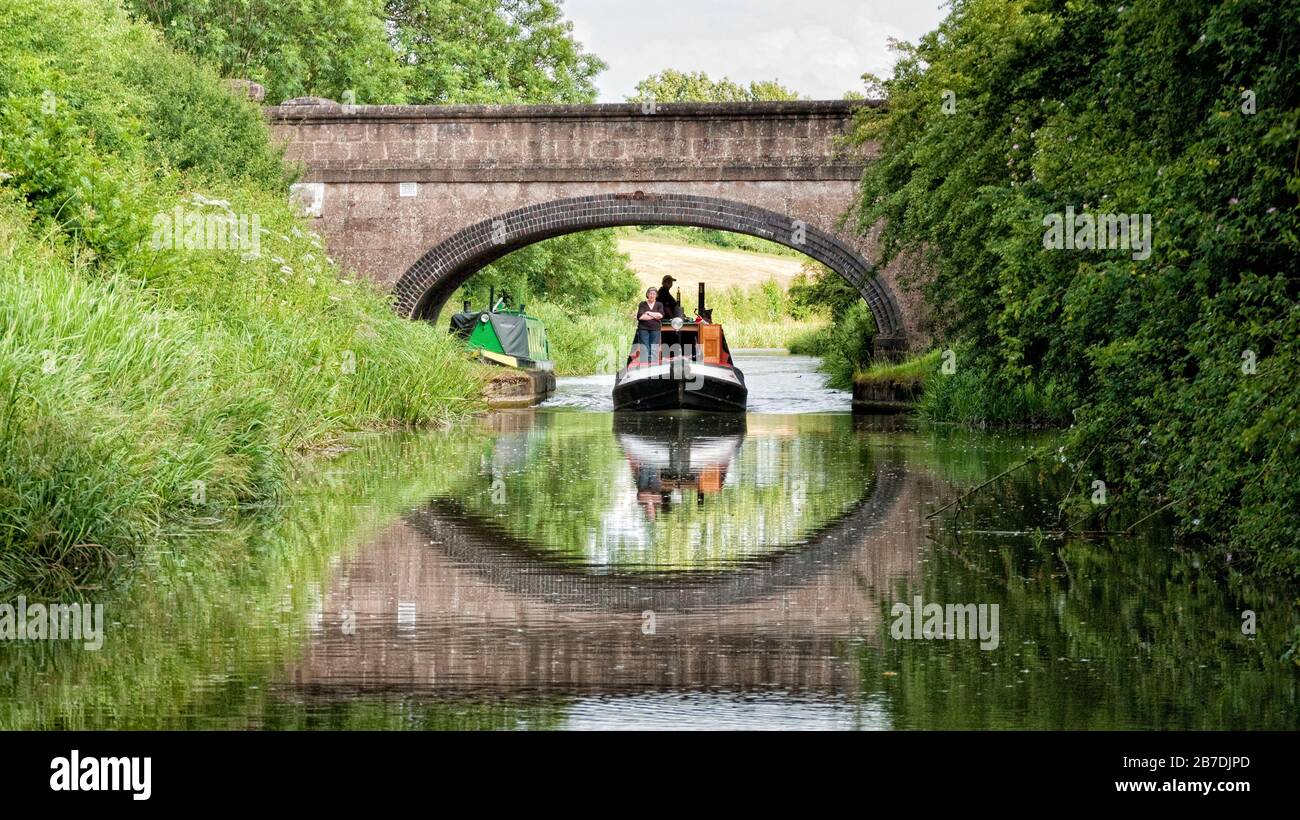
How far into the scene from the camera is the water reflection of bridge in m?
5.60

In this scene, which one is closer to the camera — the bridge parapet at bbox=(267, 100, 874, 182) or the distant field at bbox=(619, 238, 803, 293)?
the bridge parapet at bbox=(267, 100, 874, 182)

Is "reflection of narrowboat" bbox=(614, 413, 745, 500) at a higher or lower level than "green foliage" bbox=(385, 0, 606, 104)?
lower

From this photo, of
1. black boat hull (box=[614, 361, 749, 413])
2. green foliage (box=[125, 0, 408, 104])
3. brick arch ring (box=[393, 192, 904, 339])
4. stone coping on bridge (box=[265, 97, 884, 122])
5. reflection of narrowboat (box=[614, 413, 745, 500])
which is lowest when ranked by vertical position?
reflection of narrowboat (box=[614, 413, 745, 500])

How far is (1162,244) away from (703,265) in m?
68.4

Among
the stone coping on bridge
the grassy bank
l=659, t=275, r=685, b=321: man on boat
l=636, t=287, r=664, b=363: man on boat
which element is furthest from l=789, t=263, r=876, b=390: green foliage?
the grassy bank

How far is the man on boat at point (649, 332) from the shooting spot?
23578 millimetres

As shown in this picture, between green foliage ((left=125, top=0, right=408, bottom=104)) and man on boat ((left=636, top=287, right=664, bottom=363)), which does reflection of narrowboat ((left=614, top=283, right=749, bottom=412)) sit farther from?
green foliage ((left=125, top=0, right=408, bottom=104))

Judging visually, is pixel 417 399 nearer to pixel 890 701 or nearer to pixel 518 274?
pixel 890 701

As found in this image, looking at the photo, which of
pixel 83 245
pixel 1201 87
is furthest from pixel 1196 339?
pixel 83 245

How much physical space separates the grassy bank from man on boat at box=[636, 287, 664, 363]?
3.04 metres

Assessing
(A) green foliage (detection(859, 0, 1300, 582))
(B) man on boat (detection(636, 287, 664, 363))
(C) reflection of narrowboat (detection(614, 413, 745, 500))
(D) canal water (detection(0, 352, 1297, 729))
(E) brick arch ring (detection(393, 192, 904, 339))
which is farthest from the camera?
(E) brick arch ring (detection(393, 192, 904, 339))

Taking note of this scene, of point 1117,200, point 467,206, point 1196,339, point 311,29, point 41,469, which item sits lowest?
point 41,469
